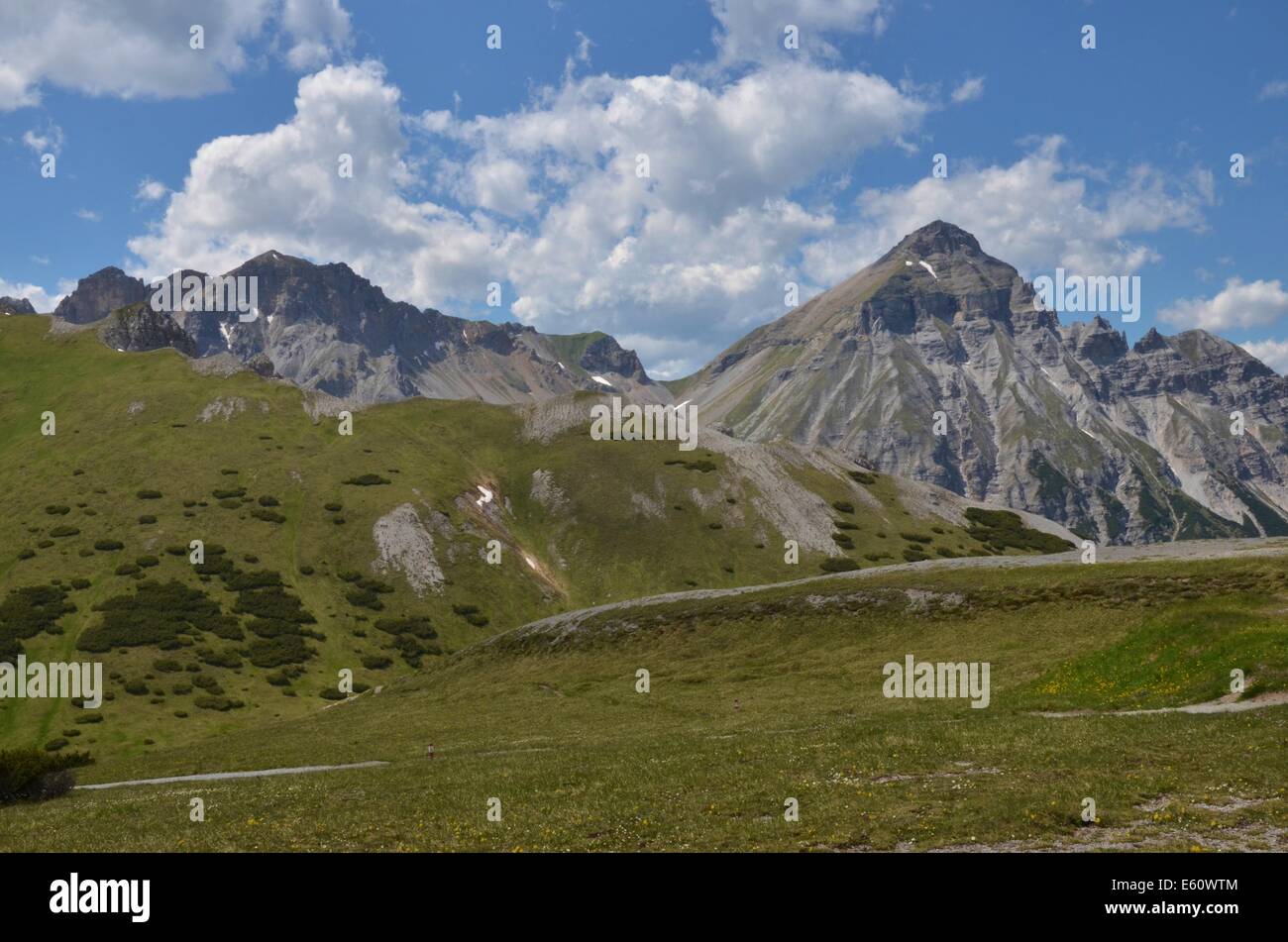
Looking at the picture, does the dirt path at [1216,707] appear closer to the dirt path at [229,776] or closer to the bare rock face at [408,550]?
the dirt path at [229,776]

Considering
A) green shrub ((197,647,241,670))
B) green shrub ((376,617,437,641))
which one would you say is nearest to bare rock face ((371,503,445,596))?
green shrub ((376,617,437,641))

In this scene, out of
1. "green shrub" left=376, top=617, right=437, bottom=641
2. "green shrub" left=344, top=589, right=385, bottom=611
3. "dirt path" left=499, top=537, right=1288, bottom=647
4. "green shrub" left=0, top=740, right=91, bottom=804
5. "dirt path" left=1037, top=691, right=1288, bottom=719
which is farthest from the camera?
"green shrub" left=344, top=589, right=385, bottom=611

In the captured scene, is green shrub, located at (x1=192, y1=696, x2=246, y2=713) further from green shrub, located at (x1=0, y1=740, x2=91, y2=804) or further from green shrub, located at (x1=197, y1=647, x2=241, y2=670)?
green shrub, located at (x1=0, y1=740, x2=91, y2=804)

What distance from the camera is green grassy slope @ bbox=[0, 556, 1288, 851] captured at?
21375 millimetres

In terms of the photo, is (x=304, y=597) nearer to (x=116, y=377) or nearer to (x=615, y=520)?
(x=615, y=520)

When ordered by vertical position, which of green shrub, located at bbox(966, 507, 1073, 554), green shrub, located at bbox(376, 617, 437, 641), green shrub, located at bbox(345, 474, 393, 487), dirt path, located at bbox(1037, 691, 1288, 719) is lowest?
dirt path, located at bbox(1037, 691, 1288, 719)

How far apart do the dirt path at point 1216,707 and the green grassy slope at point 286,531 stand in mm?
74184

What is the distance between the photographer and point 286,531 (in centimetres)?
13450

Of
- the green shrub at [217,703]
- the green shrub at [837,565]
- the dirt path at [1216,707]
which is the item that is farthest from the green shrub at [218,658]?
the green shrub at [837,565]

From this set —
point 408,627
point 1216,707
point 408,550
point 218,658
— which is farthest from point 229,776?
point 408,550

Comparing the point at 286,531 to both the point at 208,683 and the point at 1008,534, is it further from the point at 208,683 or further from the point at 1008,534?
the point at 1008,534

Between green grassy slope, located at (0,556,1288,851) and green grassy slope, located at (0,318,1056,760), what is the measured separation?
26746mm

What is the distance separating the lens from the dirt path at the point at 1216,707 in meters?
34.8

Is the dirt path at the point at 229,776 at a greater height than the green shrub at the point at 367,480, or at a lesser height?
lesser
